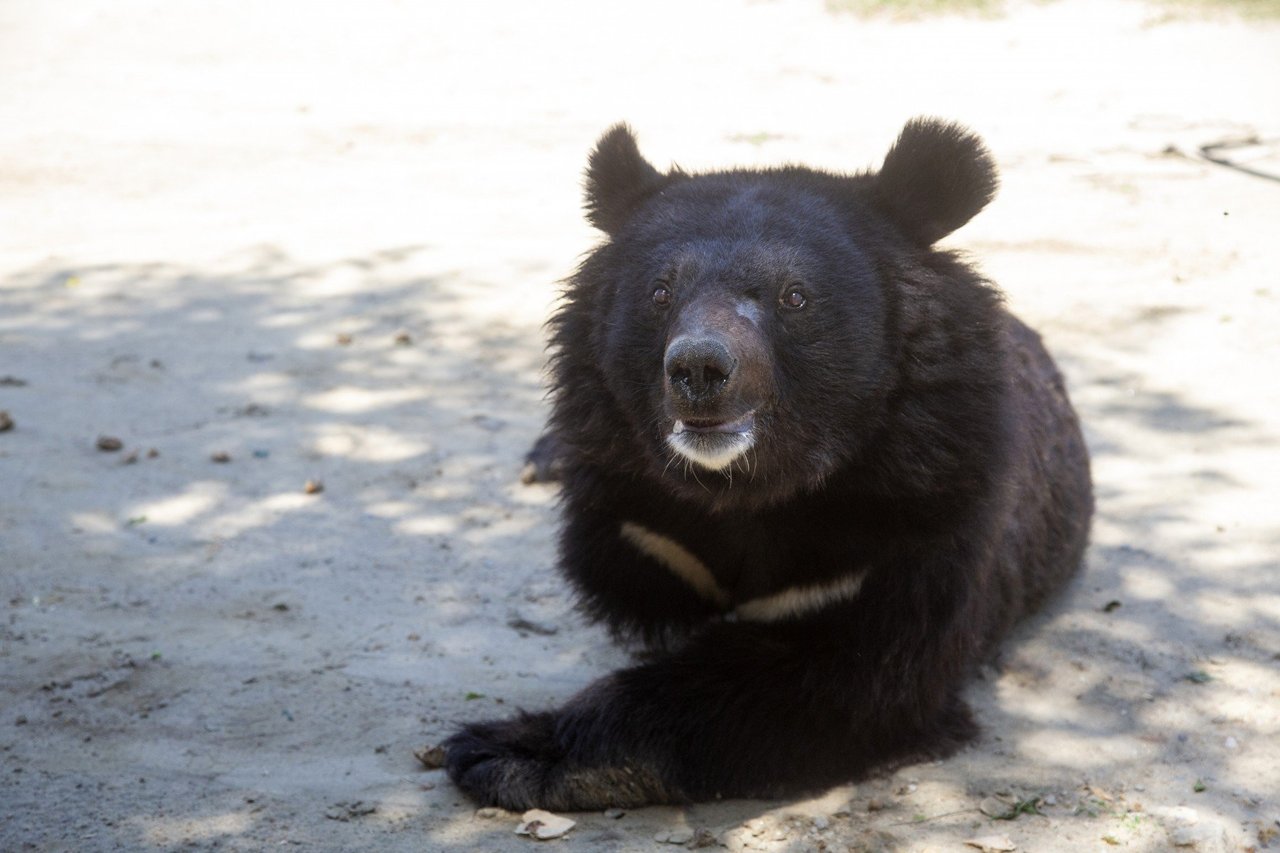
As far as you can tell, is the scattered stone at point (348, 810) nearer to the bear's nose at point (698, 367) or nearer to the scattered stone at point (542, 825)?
the scattered stone at point (542, 825)

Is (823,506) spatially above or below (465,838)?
above

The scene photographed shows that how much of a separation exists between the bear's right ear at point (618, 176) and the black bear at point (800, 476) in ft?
0.54

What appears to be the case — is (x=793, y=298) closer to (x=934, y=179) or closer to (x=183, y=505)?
(x=934, y=179)

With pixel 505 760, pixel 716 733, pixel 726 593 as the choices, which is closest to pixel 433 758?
pixel 505 760

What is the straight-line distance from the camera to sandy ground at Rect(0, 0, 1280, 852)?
11.3ft

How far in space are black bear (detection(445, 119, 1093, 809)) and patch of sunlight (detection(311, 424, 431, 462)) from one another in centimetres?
200

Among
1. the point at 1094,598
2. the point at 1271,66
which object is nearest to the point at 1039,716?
the point at 1094,598

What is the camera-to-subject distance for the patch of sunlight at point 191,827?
3119 mm

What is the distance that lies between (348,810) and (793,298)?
1615 mm

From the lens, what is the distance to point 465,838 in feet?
10.5

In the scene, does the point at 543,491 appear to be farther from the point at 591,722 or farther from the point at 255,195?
the point at 255,195

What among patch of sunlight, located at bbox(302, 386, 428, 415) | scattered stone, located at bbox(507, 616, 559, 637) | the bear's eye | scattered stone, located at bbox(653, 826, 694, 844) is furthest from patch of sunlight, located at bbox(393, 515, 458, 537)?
the bear's eye

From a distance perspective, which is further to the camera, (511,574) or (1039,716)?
(511,574)

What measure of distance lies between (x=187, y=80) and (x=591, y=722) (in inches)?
370
